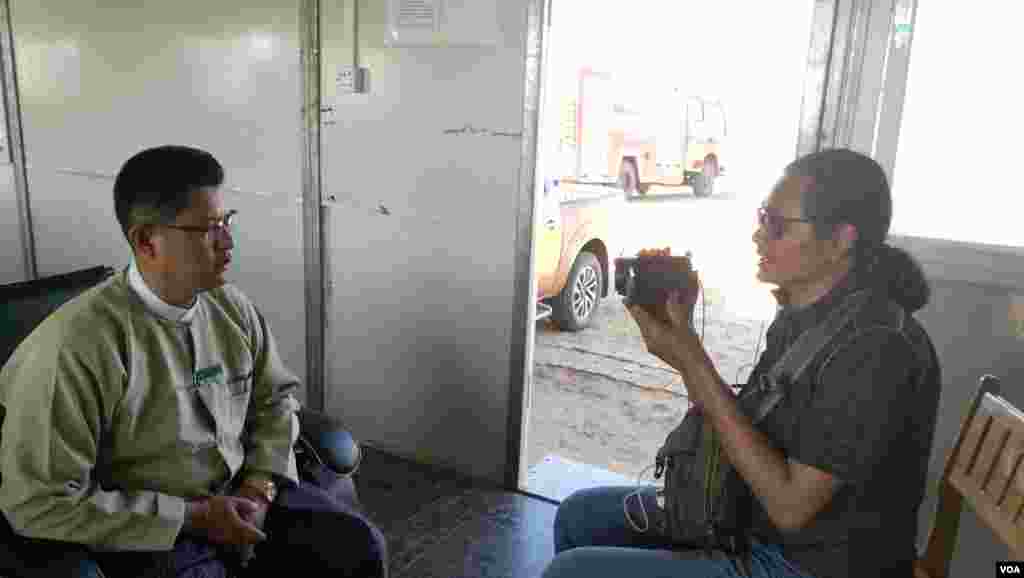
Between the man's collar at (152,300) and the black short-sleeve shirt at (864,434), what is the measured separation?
1.13 meters

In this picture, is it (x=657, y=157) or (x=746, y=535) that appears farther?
(x=657, y=157)

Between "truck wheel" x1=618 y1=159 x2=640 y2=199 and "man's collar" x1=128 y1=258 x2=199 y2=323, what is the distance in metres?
8.86

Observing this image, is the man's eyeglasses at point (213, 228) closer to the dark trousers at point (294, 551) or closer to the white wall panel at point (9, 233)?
the dark trousers at point (294, 551)

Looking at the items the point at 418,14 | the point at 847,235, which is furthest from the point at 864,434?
the point at 418,14

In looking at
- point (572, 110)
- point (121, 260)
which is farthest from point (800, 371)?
point (572, 110)

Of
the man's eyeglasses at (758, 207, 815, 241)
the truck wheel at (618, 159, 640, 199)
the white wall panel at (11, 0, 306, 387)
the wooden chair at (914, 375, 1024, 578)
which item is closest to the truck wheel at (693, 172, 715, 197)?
the truck wheel at (618, 159, 640, 199)

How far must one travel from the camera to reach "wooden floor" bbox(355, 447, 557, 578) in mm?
2262

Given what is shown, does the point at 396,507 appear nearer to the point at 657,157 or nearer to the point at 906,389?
the point at 906,389

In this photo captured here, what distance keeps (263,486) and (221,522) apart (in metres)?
0.16

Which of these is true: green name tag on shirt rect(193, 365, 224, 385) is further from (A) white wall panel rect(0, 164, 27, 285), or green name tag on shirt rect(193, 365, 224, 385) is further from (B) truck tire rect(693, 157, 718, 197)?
(B) truck tire rect(693, 157, 718, 197)

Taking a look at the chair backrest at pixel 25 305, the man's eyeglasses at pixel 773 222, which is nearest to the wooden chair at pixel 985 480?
the man's eyeglasses at pixel 773 222

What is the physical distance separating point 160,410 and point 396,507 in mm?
1322

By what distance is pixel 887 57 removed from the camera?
6.22 ft

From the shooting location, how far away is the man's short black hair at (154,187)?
1.38 metres
